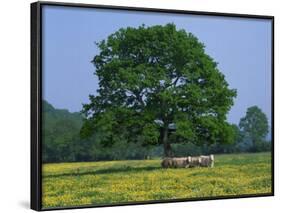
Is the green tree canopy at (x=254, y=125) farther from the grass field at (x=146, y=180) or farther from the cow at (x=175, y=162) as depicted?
the cow at (x=175, y=162)

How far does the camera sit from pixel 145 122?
13609mm

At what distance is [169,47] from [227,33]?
3.27 ft

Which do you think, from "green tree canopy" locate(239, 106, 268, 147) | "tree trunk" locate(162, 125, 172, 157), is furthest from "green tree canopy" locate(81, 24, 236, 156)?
"green tree canopy" locate(239, 106, 268, 147)

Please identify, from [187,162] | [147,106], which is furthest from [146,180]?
[147,106]

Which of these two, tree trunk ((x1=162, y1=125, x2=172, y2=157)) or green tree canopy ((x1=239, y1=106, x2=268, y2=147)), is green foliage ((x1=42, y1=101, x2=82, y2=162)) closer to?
tree trunk ((x1=162, y1=125, x2=172, y2=157))

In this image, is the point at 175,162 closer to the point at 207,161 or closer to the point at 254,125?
the point at 207,161

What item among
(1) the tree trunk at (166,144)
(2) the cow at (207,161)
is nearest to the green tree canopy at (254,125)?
(2) the cow at (207,161)

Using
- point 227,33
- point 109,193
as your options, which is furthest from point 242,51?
point 109,193

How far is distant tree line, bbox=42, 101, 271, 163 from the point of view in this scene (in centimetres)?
1284

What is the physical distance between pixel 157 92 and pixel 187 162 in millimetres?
1114

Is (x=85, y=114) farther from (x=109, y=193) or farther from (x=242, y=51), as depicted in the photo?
(x=242, y=51)

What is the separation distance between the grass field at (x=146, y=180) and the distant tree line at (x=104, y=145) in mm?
100

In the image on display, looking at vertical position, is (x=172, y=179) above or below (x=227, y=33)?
below

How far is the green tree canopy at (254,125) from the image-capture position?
14367mm
